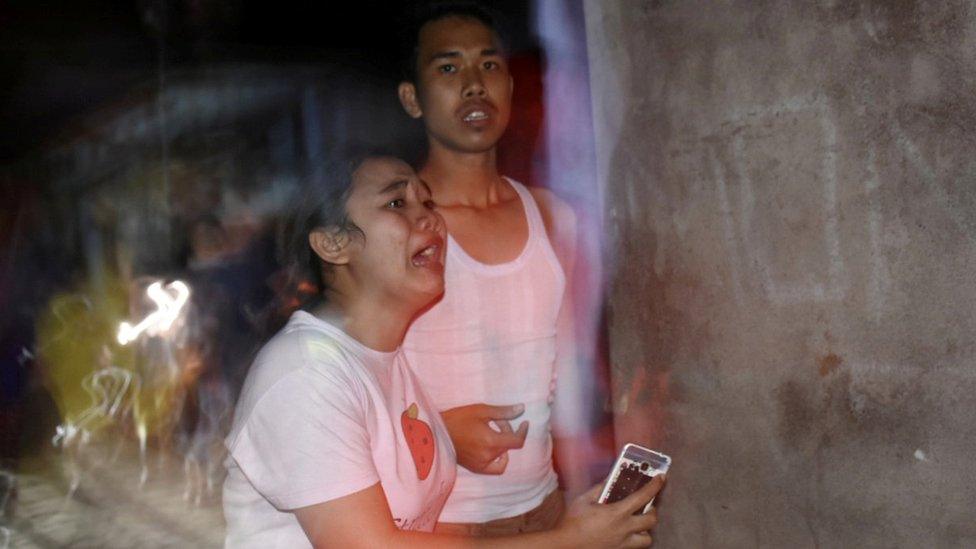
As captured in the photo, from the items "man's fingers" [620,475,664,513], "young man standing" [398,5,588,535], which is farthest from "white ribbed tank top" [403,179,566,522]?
"man's fingers" [620,475,664,513]

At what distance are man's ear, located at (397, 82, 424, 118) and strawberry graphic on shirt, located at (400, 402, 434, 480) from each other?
1.26m

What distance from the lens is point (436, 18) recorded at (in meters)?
2.99

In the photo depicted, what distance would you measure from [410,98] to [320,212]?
97 cm

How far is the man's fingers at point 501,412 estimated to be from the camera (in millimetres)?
2596

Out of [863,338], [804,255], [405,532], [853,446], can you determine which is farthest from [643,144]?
[405,532]

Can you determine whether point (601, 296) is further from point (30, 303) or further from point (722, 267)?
point (30, 303)

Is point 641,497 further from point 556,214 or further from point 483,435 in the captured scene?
point 556,214

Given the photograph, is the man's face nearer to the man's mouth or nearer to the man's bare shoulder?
the man's mouth

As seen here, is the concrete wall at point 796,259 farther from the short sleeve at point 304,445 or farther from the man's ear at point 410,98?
the short sleeve at point 304,445

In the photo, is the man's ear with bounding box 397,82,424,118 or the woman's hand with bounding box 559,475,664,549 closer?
the woman's hand with bounding box 559,475,664,549

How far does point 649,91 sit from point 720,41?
0.32 meters

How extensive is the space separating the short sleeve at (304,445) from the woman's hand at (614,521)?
0.60m

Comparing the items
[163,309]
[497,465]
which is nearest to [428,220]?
[497,465]

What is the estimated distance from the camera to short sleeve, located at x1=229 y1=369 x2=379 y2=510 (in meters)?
1.87
